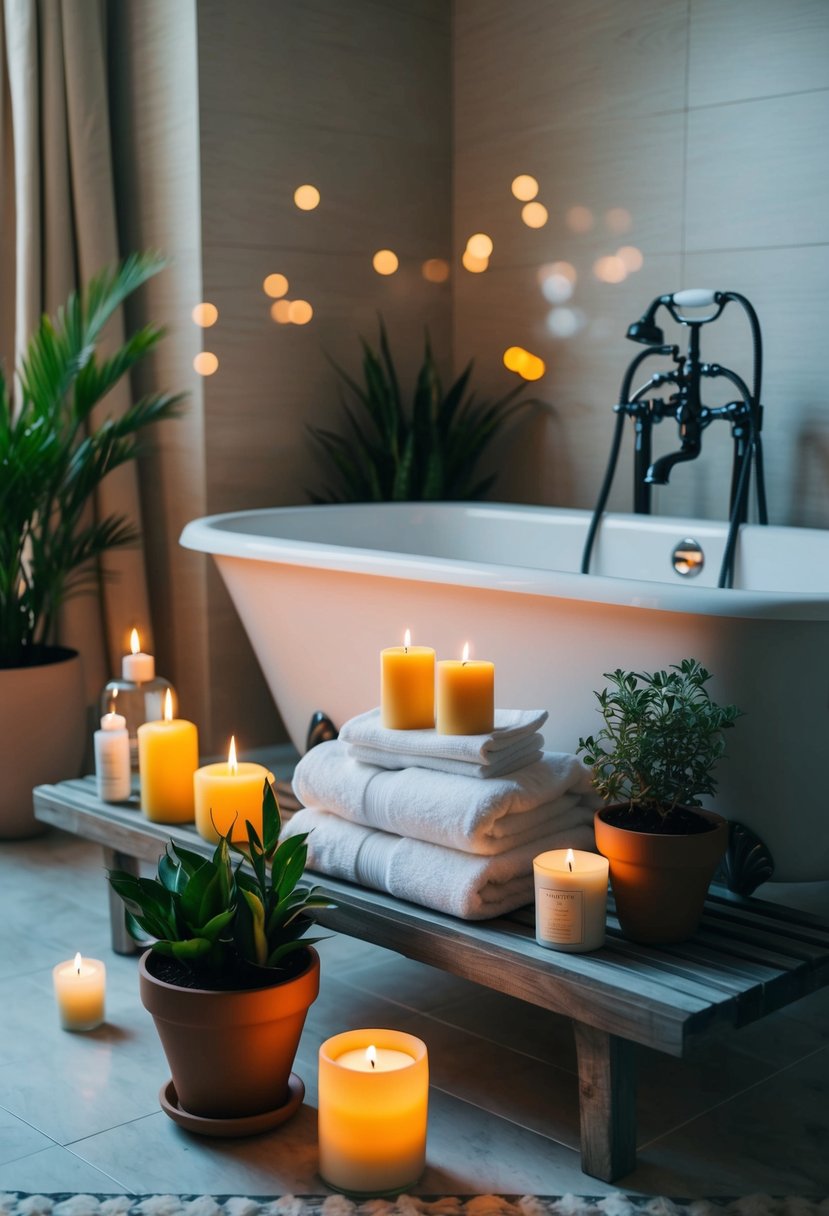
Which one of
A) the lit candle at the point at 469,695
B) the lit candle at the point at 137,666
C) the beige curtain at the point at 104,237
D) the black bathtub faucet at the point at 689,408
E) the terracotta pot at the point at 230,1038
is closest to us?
the terracotta pot at the point at 230,1038

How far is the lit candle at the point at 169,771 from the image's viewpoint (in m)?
2.15

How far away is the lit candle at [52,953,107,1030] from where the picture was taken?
199 cm

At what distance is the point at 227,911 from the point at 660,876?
0.52 meters

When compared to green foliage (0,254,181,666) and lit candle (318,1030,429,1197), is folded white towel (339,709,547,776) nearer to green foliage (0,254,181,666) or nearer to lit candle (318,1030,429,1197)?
lit candle (318,1030,429,1197)

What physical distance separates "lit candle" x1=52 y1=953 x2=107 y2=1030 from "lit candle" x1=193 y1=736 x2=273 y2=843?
0.26 meters

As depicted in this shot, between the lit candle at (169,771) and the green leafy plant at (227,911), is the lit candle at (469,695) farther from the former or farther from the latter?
the lit candle at (169,771)

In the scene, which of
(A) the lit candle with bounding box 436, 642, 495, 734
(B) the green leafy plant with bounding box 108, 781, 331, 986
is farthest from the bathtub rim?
(B) the green leafy plant with bounding box 108, 781, 331, 986

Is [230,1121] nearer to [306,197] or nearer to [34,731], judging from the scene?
[34,731]

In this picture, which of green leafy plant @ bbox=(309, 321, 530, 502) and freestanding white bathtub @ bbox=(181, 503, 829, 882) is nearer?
freestanding white bathtub @ bbox=(181, 503, 829, 882)

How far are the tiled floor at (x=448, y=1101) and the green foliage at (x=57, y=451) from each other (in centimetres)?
92

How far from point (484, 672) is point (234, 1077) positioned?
60 cm

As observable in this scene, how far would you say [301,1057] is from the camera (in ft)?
6.25

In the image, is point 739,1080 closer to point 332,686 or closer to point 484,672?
point 484,672

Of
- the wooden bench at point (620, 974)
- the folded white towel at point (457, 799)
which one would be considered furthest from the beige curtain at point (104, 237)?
the wooden bench at point (620, 974)
